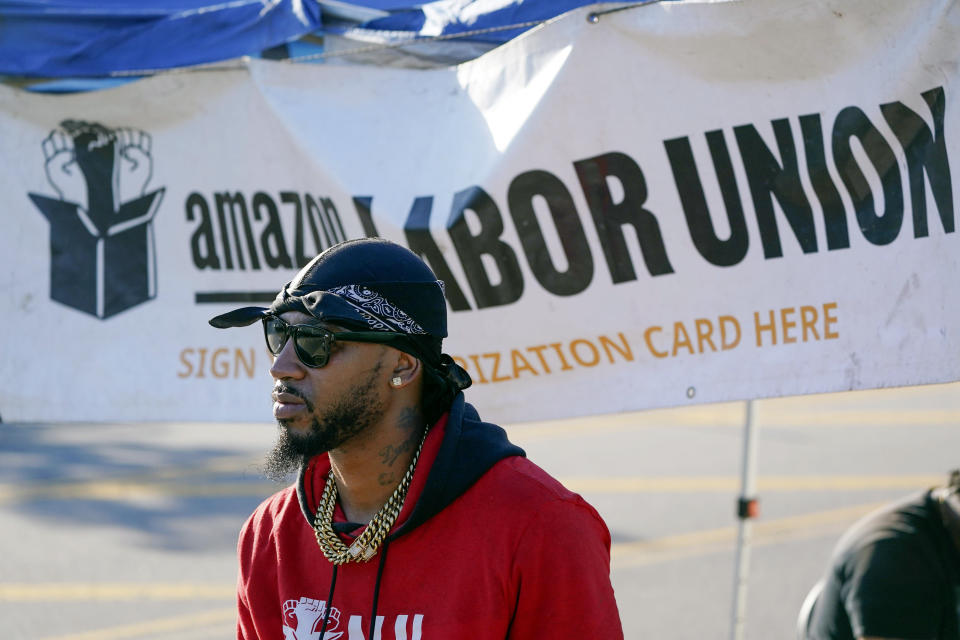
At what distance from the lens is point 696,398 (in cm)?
311

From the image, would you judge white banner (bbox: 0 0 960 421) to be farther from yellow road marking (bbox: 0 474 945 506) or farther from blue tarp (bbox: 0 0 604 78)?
yellow road marking (bbox: 0 474 945 506)

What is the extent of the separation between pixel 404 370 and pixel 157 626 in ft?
15.5

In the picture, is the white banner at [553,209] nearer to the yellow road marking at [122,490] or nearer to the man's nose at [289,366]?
the man's nose at [289,366]

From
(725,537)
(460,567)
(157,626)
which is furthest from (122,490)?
(460,567)

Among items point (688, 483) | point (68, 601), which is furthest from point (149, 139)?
point (688, 483)

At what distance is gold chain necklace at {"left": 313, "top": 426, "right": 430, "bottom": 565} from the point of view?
212 cm

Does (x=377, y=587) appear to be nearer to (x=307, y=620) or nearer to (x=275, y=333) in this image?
(x=307, y=620)

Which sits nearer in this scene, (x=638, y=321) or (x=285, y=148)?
(x=638, y=321)

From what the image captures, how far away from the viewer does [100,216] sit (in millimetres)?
3885

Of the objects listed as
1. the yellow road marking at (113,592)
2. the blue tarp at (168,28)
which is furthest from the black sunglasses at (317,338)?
the yellow road marking at (113,592)

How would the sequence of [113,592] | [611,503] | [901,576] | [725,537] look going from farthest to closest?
[611,503] < [725,537] < [113,592] < [901,576]

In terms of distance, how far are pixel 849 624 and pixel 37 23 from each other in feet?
11.1

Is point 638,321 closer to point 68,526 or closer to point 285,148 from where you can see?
point 285,148

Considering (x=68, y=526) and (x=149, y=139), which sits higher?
(x=149, y=139)
